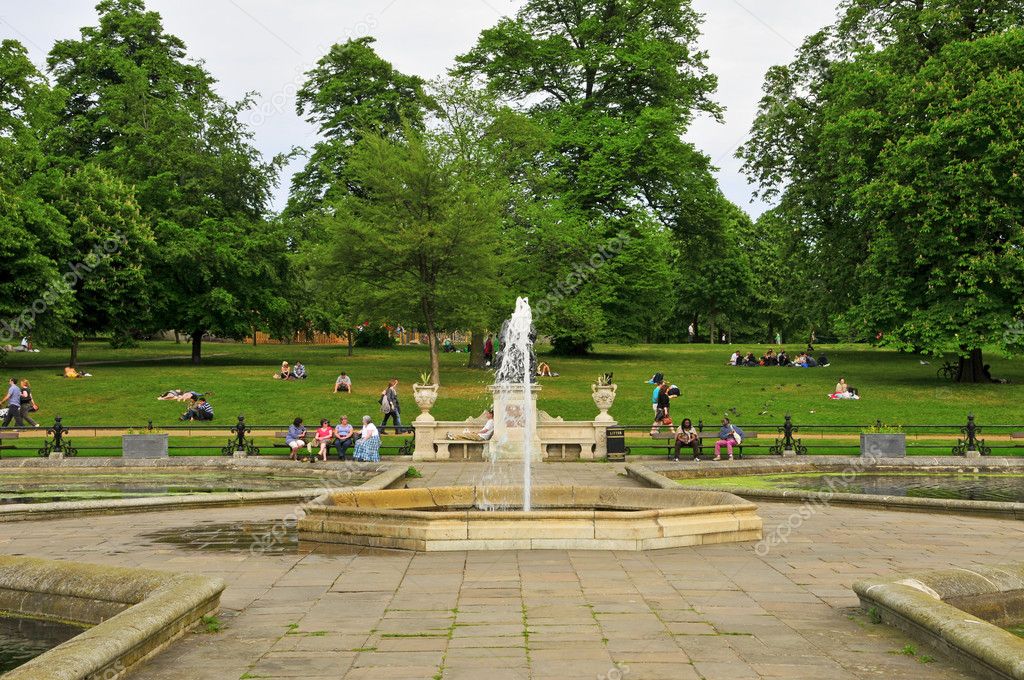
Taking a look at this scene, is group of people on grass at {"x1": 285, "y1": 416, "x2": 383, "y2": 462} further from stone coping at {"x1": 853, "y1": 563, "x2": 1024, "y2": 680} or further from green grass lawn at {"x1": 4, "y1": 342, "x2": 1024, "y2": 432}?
stone coping at {"x1": 853, "y1": 563, "x2": 1024, "y2": 680}

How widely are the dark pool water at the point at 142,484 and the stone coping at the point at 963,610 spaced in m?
12.7

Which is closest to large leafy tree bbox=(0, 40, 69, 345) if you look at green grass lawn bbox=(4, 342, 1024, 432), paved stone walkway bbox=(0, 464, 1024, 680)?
green grass lawn bbox=(4, 342, 1024, 432)

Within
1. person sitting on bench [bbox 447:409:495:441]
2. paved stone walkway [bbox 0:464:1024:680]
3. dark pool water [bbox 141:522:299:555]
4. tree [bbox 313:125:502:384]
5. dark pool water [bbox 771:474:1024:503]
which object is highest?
tree [bbox 313:125:502:384]

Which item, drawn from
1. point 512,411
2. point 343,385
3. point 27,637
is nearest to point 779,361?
point 343,385

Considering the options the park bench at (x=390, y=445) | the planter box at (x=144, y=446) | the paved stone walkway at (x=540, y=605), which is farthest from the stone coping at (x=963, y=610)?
the planter box at (x=144, y=446)

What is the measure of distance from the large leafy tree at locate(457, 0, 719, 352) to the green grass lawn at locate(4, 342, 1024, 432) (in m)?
4.11

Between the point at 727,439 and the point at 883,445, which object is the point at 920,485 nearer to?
the point at 883,445

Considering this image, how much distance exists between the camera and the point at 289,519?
1491 centimetres

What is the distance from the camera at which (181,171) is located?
49.4m

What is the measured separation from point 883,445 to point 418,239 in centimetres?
1804

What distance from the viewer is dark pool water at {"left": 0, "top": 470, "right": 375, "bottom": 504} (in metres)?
18.6

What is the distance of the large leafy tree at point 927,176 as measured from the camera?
115ft

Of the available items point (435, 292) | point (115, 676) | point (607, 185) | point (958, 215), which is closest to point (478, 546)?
point (115, 676)

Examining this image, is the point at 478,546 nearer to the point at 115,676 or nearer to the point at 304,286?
the point at 115,676
